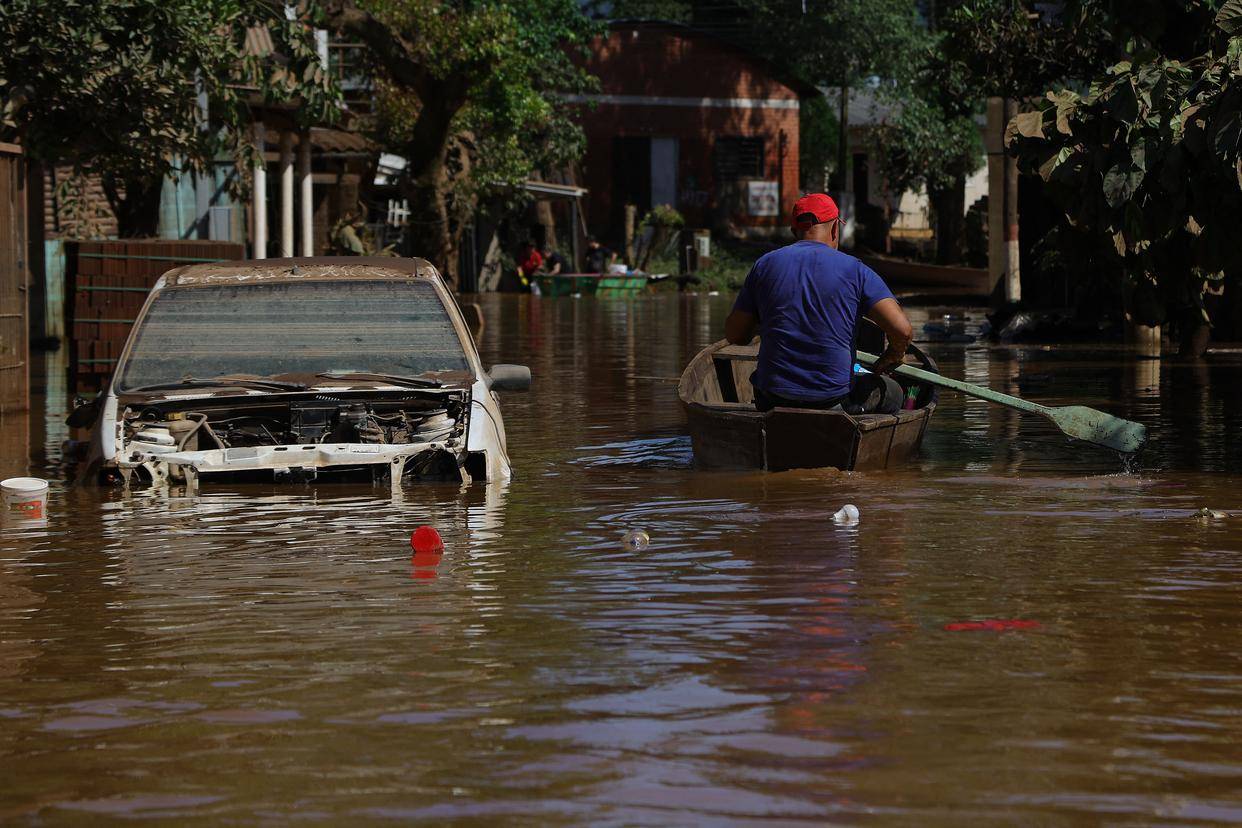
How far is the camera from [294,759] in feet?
16.5

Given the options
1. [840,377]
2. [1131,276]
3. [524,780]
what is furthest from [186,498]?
[1131,276]

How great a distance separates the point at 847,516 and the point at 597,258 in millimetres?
39189

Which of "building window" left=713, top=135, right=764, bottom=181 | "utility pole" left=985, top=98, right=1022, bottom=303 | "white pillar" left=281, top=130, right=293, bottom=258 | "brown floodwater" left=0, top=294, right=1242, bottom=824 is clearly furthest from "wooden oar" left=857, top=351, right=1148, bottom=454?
Answer: "building window" left=713, top=135, right=764, bottom=181

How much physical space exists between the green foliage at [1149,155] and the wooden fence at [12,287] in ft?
26.5

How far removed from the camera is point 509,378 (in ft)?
34.0

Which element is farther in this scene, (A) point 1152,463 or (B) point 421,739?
(A) point 1152,463

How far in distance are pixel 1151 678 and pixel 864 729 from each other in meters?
1.20

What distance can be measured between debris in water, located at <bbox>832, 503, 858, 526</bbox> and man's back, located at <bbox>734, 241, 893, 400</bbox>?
1800 mm

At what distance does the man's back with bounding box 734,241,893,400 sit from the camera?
36.2 ft

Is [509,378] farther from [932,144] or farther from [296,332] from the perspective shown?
[932,144]

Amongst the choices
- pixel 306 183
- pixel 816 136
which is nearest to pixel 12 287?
pixel 306 183

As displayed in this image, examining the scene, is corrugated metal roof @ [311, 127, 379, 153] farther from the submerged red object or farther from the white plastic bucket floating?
the submerged red object

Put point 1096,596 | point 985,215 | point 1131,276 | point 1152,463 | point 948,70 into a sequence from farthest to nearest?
1. point 985,215
2. point 948,70
3. point 1131,276
4. point 1152,463
5. point 1096,596

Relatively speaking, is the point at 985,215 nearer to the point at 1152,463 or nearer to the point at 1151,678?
the point at 1152,463
